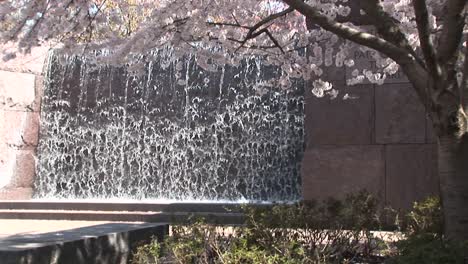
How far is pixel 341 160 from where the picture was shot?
1051cm

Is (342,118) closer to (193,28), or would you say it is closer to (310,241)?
(193,28)

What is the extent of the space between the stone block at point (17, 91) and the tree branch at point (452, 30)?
1194 cm

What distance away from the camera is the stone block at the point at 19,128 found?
1525 centimetres

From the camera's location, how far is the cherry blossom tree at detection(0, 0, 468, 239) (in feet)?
17.9

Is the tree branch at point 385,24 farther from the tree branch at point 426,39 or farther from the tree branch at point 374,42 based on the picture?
the tree branch at point 426,39

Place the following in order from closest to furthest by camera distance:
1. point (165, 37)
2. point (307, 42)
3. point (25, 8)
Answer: point (25, 8) < point (165, 37) < point (307, 42)

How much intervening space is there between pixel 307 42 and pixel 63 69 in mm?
9446

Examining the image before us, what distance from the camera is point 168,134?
47.5ft

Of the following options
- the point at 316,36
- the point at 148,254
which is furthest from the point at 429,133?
the point at 148,254

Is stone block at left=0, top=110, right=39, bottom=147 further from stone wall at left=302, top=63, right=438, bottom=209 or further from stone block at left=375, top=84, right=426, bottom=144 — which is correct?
stone block at left=375, top=84, right=426, bottom=144

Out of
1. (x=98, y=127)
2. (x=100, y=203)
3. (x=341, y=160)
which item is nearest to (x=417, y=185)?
(x=341, y=160)

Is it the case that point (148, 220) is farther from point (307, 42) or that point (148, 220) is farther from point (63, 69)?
point (63, 69)

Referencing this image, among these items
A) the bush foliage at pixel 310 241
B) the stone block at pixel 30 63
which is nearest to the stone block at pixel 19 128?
the stone block at pixel 30 63

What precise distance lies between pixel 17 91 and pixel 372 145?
8.93 meters
